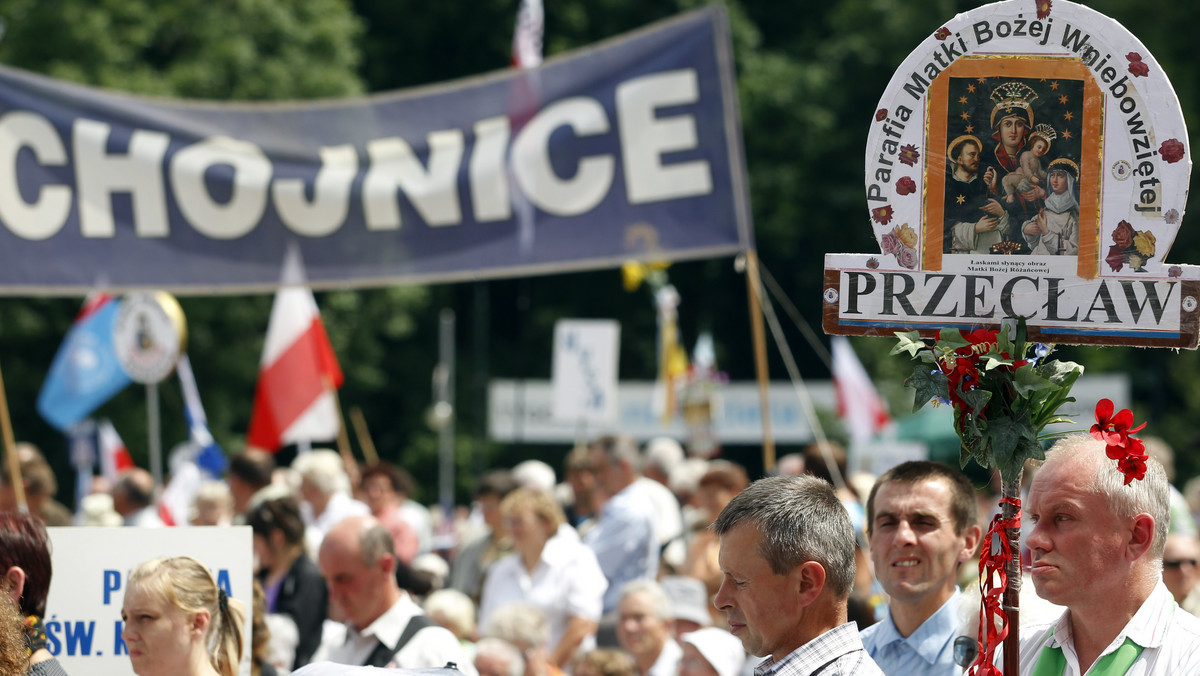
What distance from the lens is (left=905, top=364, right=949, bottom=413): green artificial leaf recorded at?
2.89 meters

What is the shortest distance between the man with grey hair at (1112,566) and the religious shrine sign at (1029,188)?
296mm

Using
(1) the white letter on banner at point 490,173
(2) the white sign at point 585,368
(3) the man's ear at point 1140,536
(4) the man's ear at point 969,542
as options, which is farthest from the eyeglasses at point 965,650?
(2) the white sign at point 585,368

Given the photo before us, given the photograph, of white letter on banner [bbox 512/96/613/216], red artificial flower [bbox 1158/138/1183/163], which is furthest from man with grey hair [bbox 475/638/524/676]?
red artificial flower [bbox 1158/138/1183/163]

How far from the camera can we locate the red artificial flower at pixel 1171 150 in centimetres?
287

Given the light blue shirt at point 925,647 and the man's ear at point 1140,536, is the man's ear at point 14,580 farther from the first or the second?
the man's ear at point 1140,536

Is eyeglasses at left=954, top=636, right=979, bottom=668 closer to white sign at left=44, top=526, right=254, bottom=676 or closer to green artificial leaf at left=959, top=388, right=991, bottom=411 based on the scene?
green artificial leaf at left=959, top=388, right=991, bottom=411

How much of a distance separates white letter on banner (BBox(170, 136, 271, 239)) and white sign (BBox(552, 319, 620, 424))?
210 inches

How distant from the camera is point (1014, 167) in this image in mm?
2945

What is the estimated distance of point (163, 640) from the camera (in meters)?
3.69

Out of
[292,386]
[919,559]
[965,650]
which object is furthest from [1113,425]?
[292,386]

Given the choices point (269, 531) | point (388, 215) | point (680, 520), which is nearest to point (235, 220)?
point (388, 215)

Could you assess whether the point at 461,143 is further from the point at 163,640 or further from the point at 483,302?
the point at 483,302

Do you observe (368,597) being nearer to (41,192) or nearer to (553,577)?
(553,577)

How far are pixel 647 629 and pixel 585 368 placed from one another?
685 centimetres
